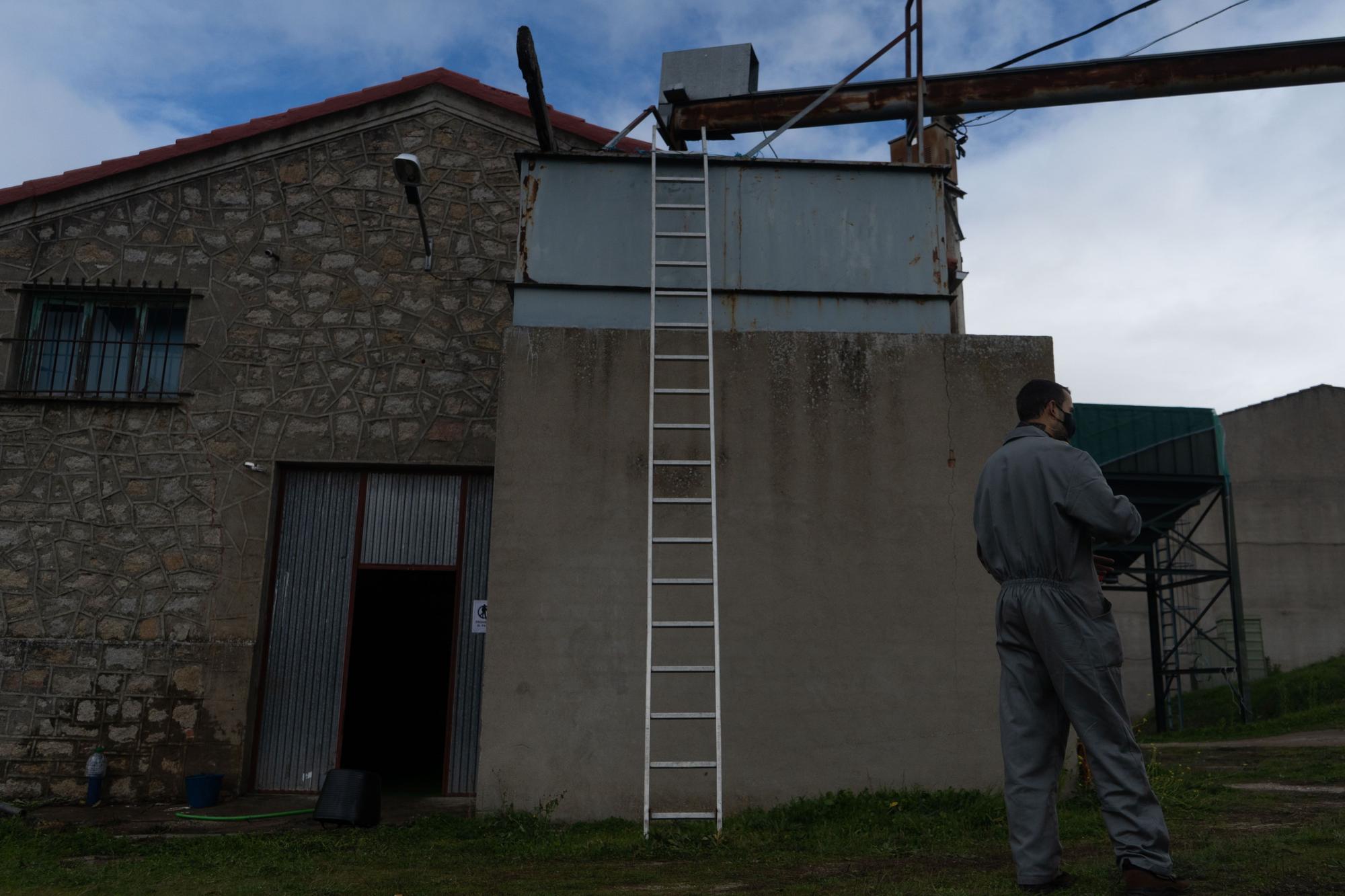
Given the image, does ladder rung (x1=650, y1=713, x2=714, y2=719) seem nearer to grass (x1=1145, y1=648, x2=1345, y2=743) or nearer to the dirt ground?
the dirt ground

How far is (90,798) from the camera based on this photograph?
8211 mm

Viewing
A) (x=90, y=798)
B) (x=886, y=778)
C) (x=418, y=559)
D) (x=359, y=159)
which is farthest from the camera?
(x=359, y=159)

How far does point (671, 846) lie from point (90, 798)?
5469 mm

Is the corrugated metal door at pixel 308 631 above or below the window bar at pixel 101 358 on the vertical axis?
below

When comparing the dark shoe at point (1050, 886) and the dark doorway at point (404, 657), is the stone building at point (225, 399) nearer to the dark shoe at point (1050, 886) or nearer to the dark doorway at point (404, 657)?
the dark doorway at point (404, 657)

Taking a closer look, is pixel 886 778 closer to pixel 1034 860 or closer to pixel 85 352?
pixel 1034 860

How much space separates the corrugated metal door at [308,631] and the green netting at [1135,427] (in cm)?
1284

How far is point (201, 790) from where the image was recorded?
800 centimetres

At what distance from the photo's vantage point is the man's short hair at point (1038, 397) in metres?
4.43

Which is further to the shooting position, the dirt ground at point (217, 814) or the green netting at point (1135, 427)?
the green netting at point (1135, 427)

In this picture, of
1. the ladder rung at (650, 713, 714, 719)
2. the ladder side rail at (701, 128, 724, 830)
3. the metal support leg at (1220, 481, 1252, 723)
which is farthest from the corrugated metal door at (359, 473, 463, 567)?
the metal support leg at (1220, 481, 1252, 723)

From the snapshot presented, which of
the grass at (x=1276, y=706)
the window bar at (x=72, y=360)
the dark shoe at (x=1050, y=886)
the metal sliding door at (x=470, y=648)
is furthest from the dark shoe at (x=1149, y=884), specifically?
the grass at (x=1276, y=706)

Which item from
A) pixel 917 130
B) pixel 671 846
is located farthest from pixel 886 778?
pixel 917 130

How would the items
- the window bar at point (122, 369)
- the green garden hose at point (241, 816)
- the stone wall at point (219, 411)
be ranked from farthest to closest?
the window bar at point (122, 369) < the stone wall at point (219, 411) < the green garden hose at point (241, 816)
